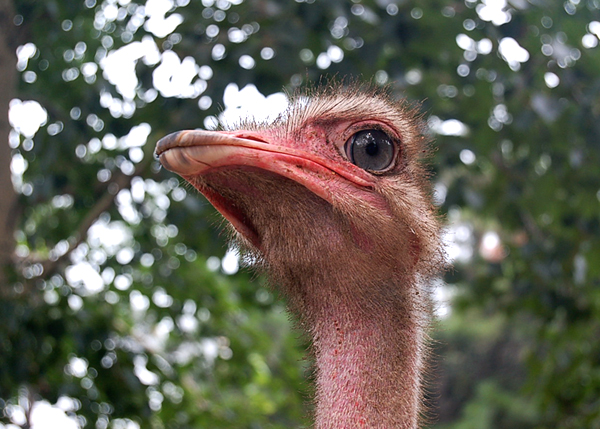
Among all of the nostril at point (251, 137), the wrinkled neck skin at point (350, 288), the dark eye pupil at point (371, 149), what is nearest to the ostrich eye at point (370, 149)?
the dark eye pupil at point (371, 149)

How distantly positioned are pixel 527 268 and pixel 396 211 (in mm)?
2854

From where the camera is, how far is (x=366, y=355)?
1.57m

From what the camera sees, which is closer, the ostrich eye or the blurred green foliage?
Result: the ostrich eye

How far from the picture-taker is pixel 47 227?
4.66m

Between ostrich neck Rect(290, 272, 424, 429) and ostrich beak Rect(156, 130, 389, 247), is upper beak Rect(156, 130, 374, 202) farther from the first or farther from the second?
ostrich neck Rect(290, 272, 424, 429)

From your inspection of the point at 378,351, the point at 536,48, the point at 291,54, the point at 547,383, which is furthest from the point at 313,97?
the point at 547,383

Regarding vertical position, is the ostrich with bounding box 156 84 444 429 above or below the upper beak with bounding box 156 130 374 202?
below

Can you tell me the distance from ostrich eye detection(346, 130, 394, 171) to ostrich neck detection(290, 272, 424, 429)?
27cm

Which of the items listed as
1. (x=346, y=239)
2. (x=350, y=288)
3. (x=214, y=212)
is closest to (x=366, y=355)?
(x=350, y=288)

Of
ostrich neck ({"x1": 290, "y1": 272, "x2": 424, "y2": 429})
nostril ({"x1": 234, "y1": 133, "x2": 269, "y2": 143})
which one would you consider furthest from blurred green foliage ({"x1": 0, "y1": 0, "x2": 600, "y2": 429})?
nostril ({"x1": 234, "y1": 133, "x2": 269, "y2": 143})

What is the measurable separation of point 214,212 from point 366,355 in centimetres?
132

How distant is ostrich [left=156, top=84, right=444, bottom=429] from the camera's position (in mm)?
1506

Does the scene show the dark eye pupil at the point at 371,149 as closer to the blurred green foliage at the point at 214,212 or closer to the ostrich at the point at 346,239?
the ostrich at the point at 346,239

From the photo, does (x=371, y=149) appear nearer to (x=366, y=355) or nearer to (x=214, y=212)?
(x=366, y=355)
